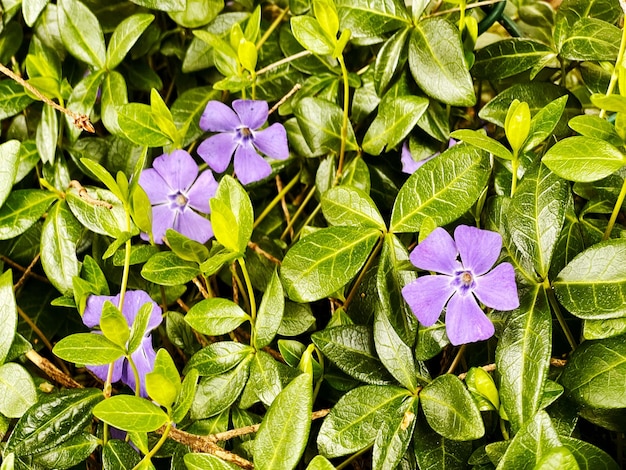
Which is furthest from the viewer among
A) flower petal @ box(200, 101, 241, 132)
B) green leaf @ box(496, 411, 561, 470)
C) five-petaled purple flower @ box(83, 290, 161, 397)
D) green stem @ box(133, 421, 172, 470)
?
flower petal @ box(200, 101, 241, 132)

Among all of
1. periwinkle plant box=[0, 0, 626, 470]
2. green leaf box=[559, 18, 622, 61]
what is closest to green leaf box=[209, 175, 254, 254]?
periwinkle plant box=[0, 0, 626, 470]

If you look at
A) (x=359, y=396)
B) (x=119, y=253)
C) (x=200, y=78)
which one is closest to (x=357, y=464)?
(x=359, y=396)

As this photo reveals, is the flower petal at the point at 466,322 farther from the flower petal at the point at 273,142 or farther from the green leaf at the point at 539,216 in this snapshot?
the flower petal at the point at 273,142

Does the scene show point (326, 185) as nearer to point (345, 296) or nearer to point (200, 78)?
point (345, 296)

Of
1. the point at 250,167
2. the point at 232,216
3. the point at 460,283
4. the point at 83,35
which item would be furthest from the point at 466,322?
the point at 83,35

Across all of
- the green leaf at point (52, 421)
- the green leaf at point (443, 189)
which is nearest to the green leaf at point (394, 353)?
the green leaf at point (443, 189)

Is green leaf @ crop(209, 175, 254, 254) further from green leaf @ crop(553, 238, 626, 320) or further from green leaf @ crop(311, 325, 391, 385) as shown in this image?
green leaf @ crop(553, 238, 626, 320)
